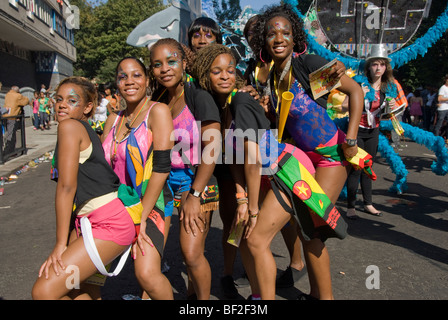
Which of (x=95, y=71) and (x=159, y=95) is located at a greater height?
(x=95, y=71)

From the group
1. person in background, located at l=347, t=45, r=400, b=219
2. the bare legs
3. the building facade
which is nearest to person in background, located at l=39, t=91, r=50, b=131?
the building facade

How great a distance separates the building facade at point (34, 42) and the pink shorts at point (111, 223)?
18.3 meters

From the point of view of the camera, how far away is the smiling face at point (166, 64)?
8.57 feet

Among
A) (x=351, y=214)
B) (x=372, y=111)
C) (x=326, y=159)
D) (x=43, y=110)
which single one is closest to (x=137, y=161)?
(x=326, y=159)

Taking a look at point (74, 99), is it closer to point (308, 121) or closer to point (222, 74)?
point (222, 74)

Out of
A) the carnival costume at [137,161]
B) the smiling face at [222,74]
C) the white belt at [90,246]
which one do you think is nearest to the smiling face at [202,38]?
the smiling face at [222,74]

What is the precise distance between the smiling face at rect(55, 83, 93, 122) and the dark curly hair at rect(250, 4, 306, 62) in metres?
1.34

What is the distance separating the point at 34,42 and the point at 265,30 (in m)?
26.1

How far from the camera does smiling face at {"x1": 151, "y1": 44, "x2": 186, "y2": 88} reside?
2613 mm

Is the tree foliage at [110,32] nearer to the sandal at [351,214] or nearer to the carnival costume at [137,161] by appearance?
the sandal at [351,214]

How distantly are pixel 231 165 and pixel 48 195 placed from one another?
5.11m

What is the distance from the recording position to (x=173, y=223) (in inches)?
199
